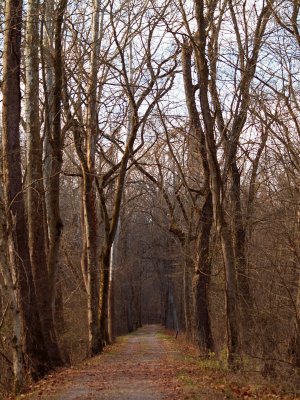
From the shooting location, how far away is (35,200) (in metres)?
13.2

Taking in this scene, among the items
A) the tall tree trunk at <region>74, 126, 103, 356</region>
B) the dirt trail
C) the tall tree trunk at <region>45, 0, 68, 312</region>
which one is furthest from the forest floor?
the tall tree trunk at <region>74, 126, 103, 356</region>

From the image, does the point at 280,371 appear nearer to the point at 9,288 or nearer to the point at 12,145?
the point at 9,288

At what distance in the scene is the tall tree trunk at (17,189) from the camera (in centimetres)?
1142

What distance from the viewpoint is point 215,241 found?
15930mm

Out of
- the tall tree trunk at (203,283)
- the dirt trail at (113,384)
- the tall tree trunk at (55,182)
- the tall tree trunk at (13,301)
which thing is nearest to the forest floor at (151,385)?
the dirt trail at (113,384)

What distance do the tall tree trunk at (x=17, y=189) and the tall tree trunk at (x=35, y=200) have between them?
36.1 inches

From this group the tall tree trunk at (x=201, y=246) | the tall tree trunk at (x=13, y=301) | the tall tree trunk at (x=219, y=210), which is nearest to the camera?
the tall tree trunk at (x=13, y=301)

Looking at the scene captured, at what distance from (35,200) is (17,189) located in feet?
5.48

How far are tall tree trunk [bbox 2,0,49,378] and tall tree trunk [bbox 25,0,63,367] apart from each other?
3.01 feet

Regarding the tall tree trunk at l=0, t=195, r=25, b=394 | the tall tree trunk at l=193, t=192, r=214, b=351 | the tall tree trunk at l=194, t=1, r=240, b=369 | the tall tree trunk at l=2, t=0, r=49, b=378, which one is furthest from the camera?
the tall tree trunk at l=193, t=192, r=214, b=351

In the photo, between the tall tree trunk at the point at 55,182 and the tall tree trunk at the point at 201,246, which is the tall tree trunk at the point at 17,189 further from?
the tall tree trunk at the point at 201,246

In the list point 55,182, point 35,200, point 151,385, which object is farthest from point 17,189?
point 151,385

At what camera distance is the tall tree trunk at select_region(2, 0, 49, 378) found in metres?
11.4

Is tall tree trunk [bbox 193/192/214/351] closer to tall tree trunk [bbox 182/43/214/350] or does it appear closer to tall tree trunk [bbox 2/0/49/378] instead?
tall tree trunk [bbox 182/43/214/350]
